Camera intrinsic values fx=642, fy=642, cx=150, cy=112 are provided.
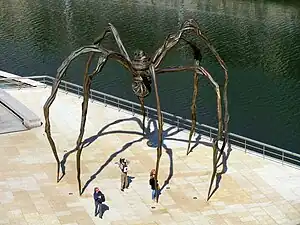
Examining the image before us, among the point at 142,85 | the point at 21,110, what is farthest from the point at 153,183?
the point at 21,110

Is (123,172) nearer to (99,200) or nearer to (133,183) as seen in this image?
(133,183)

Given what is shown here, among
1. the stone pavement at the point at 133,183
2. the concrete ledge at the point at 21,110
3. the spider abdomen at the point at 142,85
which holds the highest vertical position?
the spider abdomen at the point at 142,85

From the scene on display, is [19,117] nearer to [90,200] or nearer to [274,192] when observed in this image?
[90,200]

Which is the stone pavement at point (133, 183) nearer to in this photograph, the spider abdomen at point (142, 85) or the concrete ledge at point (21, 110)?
the concrete ledge at point (21, 110)

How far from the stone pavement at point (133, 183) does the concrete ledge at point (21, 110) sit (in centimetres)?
55

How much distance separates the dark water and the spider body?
700 inches

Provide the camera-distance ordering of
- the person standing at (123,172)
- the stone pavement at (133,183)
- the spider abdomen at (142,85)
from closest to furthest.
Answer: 1. the stone pavement at (133,183)
2. the person standing at (123,172)
3. the spider abdomen at (142,85)

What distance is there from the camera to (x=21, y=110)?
118ft

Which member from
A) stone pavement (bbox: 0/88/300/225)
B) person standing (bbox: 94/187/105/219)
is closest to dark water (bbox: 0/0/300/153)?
stone pavement (bbox: 0/88/300/225)

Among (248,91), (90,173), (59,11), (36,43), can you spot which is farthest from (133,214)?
(59,11)

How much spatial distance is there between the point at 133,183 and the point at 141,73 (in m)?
4.90

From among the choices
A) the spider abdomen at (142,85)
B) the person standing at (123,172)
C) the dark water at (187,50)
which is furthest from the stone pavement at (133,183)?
the dark water at (187,50)

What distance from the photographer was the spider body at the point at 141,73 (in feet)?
88.4

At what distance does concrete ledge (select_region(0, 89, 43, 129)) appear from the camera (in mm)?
34234
